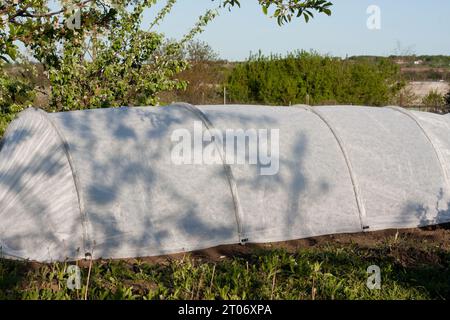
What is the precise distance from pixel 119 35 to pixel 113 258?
17.6 ft

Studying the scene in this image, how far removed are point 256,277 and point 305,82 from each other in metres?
21.6

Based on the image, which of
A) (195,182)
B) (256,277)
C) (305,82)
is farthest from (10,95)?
(305,82)

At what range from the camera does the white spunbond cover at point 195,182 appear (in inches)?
300

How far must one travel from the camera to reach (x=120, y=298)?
5625 mm

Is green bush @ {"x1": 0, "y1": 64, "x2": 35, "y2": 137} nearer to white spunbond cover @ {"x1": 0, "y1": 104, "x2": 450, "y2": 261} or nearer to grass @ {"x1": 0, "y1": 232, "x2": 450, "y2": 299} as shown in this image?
white spunbond cover @ {"x1": 0, "y1": 104, "x2": 450, "y2": 261}

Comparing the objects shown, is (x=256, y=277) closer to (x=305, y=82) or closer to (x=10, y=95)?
(x=10, y=95)

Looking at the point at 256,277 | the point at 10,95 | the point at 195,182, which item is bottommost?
the point at 256,277

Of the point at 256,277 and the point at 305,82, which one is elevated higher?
the point at 305,82

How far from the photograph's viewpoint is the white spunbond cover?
761cm

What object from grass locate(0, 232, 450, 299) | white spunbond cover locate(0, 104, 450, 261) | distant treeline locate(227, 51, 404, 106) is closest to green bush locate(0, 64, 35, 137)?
white spunbond cover locate(0, 104, 450, 261)

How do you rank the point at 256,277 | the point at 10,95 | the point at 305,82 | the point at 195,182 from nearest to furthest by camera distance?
the point at 256,277, the point at 195,182, the point at 10,95, the point at 305,82

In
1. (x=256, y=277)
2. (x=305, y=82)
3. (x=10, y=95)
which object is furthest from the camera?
(x=305, y=82)

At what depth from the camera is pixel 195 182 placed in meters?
8.27
